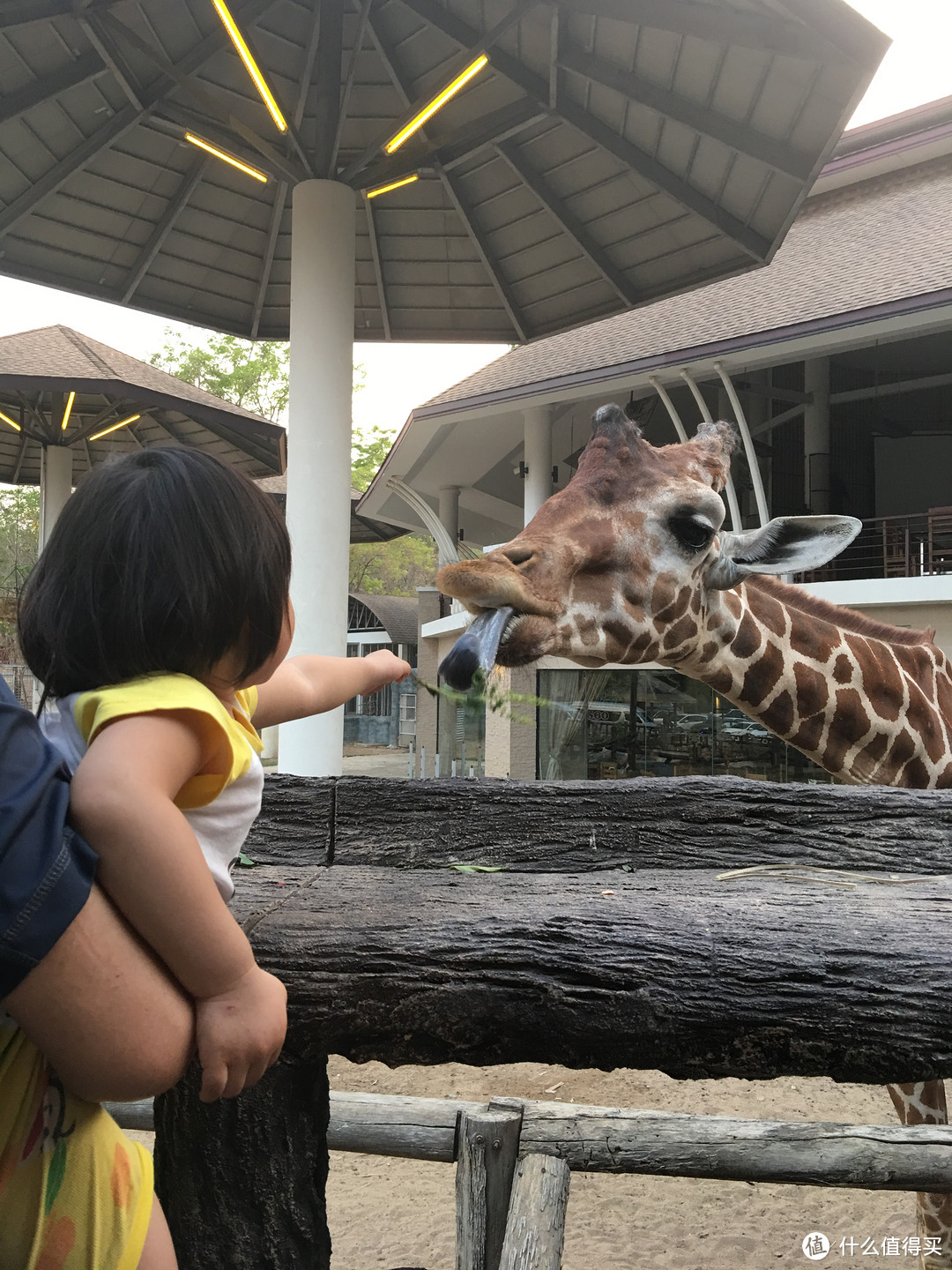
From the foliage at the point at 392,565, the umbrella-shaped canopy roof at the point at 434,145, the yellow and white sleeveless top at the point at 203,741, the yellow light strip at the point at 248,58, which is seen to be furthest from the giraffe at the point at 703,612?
the foliage at the point at 392,565

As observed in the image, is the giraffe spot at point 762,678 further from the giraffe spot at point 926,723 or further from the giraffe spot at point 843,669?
the giraffe spot at point 926,723

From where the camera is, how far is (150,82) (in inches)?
257

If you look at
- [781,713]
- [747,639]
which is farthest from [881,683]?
[747,639]

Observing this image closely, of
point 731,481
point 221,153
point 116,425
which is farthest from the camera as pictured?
point 116,425

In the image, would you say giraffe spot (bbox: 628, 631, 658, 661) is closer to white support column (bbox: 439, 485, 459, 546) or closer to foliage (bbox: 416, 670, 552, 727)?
foliage (bbox: 416, 670, 552, 727)

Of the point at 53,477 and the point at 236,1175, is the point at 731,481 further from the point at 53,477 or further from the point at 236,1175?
the point at 53,477

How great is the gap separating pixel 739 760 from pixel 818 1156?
7802mm

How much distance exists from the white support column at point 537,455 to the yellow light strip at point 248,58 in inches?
189

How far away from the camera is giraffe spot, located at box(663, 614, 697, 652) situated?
297cm

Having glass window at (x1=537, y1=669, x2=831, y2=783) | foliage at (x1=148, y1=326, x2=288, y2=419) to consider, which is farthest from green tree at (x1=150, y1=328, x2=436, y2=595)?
glass window at (x1=537, y1=669, x2=831, y2=783)

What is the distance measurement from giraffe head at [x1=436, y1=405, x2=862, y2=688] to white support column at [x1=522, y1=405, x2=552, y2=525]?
750 cm

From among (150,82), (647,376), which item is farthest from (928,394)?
(150,82)

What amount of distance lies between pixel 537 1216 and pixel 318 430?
18.8ft

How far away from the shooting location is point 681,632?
9.78 feet
